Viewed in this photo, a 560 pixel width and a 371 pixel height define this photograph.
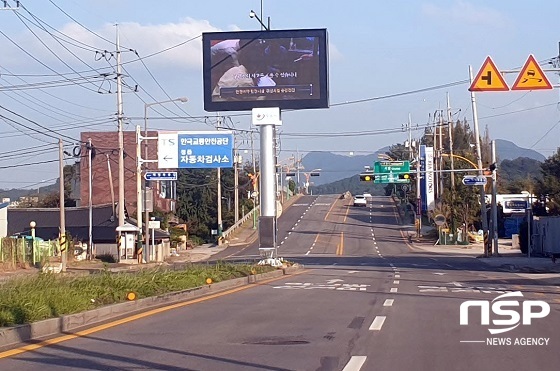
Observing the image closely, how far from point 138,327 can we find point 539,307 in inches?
334

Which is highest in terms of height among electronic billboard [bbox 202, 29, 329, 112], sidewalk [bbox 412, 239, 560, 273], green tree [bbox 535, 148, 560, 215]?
electronic billboard [bbox 202, 29, 329, 112]

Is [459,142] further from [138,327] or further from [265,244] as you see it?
[138,327]

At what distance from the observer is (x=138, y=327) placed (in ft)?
46.5

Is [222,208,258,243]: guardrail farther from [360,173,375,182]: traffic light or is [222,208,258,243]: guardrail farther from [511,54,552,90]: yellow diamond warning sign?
[511,54,552,90]: yellow diamond warning sign

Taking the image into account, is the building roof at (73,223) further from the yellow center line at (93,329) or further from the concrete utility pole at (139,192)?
the yellow center line at (93,329)

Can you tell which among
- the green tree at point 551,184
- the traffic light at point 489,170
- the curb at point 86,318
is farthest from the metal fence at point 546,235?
the curb at point 86,318

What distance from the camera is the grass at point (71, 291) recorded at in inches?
541

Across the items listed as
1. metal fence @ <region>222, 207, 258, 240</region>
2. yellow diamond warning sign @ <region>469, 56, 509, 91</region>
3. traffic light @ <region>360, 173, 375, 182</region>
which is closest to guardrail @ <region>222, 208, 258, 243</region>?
metal fence @ <region>222, 207, 258, 240</region>

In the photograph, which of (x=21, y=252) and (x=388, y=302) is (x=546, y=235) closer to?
(x=21, y=252)

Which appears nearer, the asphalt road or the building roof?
the asphalt road

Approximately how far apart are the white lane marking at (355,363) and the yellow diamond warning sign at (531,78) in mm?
15208
